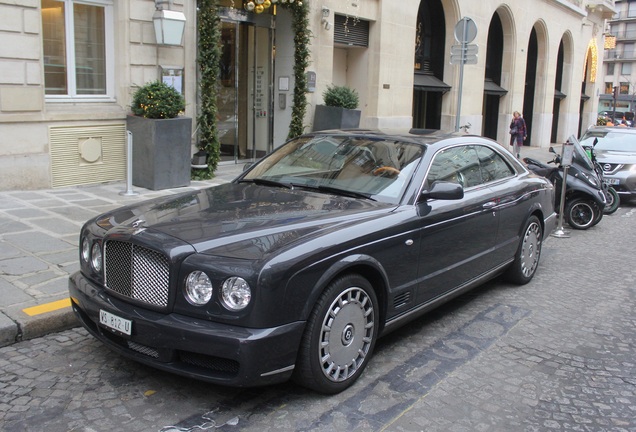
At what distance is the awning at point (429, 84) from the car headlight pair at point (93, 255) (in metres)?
15.8

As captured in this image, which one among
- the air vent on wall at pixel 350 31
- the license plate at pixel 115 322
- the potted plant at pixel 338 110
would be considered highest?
the air vent on wall at pixel 350 31

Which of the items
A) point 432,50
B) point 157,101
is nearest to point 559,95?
point 432,50

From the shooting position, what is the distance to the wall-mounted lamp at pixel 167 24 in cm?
1037

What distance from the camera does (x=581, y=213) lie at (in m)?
10.3

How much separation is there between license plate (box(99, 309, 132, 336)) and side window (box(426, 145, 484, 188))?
2506 millimetres

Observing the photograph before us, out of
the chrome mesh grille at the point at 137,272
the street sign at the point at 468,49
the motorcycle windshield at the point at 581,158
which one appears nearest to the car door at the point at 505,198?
the chrome mesh grille at the point at 137,272

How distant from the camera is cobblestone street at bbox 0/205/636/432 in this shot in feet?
11.7

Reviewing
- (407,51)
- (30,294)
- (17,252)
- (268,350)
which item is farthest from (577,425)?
(407,51)

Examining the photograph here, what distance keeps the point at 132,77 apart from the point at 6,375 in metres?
7.30

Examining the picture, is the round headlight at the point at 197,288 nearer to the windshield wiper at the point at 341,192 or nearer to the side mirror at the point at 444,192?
the windshield wiper at the point at 341,192

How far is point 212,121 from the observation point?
11633mm

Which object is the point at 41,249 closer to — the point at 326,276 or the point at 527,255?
the point at 326,276

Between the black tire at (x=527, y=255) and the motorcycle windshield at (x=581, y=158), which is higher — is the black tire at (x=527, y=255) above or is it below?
below

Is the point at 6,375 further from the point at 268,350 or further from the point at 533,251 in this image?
the point at 533,251
